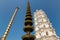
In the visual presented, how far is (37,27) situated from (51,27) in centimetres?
456

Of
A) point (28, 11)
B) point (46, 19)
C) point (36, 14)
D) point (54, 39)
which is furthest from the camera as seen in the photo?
point (36, 14)

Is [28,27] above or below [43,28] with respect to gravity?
below

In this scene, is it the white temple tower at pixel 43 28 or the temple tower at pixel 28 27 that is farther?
the white temple tower at pixel 43 28

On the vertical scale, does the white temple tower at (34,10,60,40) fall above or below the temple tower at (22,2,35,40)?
above

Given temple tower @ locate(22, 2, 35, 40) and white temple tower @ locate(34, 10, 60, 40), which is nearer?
temple tower @ locate(22, 2, 35, 40)

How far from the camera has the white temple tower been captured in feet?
140

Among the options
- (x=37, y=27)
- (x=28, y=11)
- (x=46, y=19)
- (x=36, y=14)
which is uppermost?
(x=36, y=14)

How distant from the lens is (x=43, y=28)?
46.9 m

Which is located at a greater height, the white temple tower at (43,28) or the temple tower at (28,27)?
the white temple tower at (43,28)

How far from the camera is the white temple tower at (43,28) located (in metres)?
42.6

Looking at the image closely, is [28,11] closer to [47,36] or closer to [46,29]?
[47,36]

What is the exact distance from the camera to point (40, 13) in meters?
55.5

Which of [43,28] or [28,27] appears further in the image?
[43,28]

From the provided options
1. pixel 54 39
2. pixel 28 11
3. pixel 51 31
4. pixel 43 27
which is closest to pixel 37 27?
pixel 43 27
